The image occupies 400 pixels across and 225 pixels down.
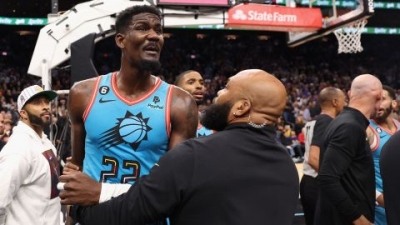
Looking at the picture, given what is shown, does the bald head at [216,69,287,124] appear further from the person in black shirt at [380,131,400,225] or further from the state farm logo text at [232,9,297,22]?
Answer: the state farm logo text at [232,9,297,22]

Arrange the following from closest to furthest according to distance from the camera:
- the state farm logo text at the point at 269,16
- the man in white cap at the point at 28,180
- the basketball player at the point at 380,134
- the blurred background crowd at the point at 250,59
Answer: the man in white cap at the point at 28,180
the basketball player at the point at 380,134
the state farm logo text at the point at 269,16
the blurred background crowd at the point at 250,59

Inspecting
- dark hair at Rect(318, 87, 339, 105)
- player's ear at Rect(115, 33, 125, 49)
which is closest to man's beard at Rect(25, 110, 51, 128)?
player's ear at Rect(115, 33, 125, 49)

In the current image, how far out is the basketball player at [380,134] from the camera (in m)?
3.88

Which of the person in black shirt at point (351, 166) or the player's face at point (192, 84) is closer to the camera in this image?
the person in black shirt at point (351, 166)

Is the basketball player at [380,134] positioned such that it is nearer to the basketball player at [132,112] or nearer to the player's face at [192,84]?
the player's face at [192,84]

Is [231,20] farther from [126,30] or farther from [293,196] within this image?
[293,196]

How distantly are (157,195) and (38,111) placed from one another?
6.53 ft

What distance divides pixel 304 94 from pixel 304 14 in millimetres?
11606

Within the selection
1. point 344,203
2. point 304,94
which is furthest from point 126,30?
point 304,94

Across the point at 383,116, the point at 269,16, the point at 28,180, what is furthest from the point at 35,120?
the point at 269,16

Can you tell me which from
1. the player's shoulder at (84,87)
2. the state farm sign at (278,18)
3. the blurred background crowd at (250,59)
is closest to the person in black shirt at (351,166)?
the player's shoulder at (84,87)

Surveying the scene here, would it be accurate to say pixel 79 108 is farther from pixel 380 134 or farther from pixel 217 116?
pixel 380 134

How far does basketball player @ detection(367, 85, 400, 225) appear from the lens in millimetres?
3880

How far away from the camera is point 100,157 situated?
2.40m
